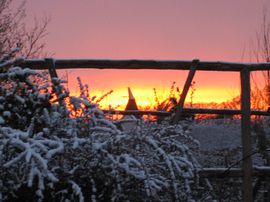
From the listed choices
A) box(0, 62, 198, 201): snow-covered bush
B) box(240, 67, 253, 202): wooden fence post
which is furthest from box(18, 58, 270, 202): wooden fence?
box(0, 62, 198, 201): snow-covered bush

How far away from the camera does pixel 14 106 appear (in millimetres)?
3758

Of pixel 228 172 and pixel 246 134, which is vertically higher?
pixel 246 134

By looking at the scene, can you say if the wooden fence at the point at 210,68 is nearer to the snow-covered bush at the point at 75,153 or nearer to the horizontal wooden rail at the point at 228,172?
the horizontal wooden rail at the point at 228,172

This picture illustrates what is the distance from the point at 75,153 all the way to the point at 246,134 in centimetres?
218

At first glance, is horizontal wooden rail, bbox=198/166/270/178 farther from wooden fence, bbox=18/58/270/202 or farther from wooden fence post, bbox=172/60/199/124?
wooden fence post, bbox=172/60/199/124

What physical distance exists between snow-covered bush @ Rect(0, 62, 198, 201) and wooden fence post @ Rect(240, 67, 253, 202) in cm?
123

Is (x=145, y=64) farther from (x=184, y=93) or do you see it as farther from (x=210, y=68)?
(x=210, y=68)

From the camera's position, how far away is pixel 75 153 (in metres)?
3.56

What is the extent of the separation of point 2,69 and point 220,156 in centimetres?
518

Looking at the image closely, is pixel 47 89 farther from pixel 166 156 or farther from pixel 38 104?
pixel 166 156

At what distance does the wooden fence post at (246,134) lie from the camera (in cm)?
512

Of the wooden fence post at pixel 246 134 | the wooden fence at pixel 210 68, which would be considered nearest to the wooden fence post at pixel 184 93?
the wooden fence at pixel 210 68

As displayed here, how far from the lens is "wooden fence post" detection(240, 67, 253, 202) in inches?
202

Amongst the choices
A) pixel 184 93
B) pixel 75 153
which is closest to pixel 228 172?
pixel 184 93
